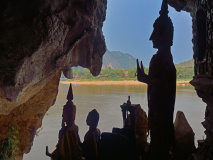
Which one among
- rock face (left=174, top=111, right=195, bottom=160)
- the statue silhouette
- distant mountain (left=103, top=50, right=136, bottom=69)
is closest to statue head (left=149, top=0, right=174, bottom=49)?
the statue silhouette

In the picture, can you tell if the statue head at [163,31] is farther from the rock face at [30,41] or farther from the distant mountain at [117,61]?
the distant mountain at [117,61]

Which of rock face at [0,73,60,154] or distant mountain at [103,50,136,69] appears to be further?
distant mountain at [103,50,136,69]

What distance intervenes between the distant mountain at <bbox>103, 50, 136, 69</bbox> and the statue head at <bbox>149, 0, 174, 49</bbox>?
286ft

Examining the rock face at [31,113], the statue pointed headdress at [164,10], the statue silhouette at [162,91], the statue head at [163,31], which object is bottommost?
the rock face at [31,113]

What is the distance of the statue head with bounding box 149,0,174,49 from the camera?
2.61 metres

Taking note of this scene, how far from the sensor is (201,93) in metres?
3.94

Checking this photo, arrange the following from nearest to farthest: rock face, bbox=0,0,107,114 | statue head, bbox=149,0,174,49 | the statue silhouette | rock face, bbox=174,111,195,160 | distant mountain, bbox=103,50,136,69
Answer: the statue silhouette < statue head, bbox=149,0,174,49 < rock face, bbox=0,0,107,114 < rock face, bbox=174,111,195,160 < distant mountain, bbox=103,50,136,69

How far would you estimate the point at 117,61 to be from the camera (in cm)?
10400

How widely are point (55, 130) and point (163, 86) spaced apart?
1694 centimetres

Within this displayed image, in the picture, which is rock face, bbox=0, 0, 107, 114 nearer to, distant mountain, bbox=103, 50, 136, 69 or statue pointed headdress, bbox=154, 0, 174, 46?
statue pointed headdress, bbox=154, 0, 174, 46

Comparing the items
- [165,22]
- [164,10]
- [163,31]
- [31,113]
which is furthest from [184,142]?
[31,113]

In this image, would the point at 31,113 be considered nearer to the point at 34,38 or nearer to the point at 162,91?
the point at 34,38

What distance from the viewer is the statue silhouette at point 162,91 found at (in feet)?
8.02

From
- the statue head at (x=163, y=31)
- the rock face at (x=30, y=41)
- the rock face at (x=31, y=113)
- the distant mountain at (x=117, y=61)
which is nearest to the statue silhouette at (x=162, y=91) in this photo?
the statue head at (x=163, y=31)
